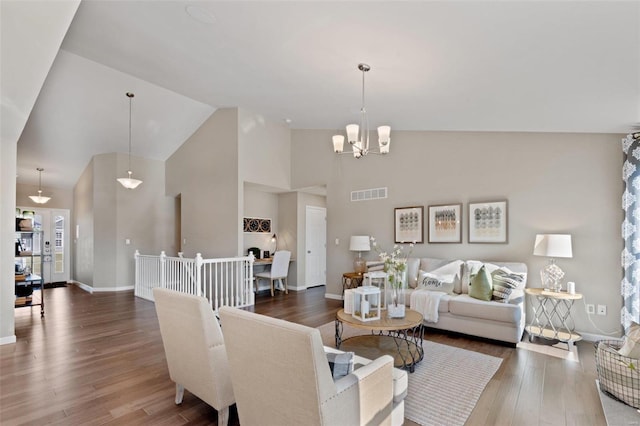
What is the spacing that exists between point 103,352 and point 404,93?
478 cm

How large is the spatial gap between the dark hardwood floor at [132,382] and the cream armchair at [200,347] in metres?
0.31

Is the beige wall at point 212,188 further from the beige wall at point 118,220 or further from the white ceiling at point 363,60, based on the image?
the beige wall at point 118,220

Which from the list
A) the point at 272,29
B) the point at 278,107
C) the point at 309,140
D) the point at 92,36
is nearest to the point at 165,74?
the point at 92,36

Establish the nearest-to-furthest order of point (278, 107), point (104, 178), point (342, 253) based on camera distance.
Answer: point (278, 107) < point (342, 253) < point (104, 178)

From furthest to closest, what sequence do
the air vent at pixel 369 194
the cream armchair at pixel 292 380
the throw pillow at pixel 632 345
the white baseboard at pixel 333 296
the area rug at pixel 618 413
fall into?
1. the white baseboard at pixel 333 296
2. the air vent at pixel 369 194
3. the throw pillow at pixel 632 345
4. the area rug at pixel 618 413
5. the cream armchair at pixel 292 380

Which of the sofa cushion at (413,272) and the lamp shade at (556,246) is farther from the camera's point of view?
the sofa cushion at (413,272)

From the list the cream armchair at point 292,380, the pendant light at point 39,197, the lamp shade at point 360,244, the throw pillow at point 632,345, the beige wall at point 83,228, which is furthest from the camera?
the pendant light at point 39,197

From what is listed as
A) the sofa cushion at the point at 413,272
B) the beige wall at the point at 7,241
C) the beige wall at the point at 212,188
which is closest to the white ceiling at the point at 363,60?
the beige wall at the point at 212,188

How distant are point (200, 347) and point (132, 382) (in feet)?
4.46

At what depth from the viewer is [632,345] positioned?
8.93 ft

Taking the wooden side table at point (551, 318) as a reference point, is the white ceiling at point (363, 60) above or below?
above

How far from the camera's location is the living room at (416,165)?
9.75 ft

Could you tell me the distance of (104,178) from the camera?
310 inches

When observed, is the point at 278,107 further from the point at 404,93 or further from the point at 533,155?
the point at 533,155
